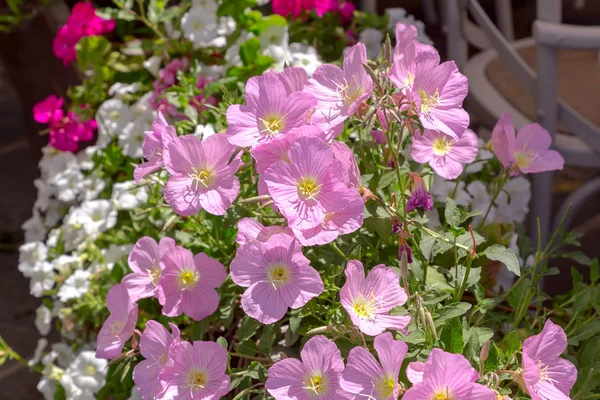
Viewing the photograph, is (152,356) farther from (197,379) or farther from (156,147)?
(156,147)

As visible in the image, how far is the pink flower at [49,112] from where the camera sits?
1.63 metres

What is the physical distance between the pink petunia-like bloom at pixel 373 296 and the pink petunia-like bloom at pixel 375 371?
0.05 m

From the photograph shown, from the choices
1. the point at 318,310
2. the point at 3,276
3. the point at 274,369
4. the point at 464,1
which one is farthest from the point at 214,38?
the point at 3,276

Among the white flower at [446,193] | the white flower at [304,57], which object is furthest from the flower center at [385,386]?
the white flower at [304,57]

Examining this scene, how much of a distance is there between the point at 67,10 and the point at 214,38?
64cm

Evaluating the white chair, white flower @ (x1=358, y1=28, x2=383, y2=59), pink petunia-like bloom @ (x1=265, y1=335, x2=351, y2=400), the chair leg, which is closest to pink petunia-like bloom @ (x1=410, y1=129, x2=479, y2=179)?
pink petunia-like bloom @ (x1=265, y1=335, x2=351, y2=400)

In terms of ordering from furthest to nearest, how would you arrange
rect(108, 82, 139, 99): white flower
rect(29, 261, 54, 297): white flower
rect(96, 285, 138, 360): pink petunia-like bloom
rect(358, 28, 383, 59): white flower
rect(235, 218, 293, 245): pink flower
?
1. rect(358, 28, 383, 59): white flower
2. rect(108, 82, 139, 99): white flower
3. rect(29, 261, 54, 297): white flower
4. rect(96, 285, 138, 360): pink petunia-like bloom
5. rect(235, 218, 293, 245): pink flower

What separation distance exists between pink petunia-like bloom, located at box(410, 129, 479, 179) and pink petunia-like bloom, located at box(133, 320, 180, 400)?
37cm

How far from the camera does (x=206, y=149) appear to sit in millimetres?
780

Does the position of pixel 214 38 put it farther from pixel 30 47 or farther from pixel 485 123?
pixel 30 47

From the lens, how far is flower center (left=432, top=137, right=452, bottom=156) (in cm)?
92

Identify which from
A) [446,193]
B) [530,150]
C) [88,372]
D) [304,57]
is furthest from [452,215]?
[304,57]

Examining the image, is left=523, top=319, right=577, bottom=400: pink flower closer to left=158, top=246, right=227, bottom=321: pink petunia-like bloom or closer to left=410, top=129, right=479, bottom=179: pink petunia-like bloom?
left=410, top=129, right=479, bottom=179: pink petunia-like bloom

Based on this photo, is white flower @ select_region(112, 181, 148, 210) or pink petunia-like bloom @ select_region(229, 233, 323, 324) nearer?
pink petunia-like bloom @ select_region(229, 233, 323, 324)
